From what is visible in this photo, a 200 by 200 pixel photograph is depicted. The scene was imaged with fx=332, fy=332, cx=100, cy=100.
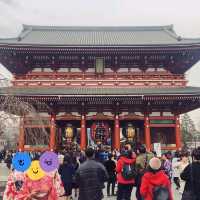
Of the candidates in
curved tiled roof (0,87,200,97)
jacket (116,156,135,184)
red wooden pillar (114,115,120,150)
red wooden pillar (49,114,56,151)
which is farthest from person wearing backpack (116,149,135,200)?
red wooden pillar (49,114,56,151)

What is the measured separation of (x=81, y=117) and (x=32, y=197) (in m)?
17.3

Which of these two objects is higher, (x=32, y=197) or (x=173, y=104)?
(x=173, y=104)

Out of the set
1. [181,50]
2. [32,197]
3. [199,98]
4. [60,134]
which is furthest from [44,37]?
[32,197]

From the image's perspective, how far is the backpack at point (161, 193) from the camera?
A: 17.0ft

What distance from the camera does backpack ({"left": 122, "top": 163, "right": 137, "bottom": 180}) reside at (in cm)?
803

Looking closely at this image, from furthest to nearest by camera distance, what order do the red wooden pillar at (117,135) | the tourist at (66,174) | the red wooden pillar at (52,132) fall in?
the red wooden pillar at (117,135), the red wooden pillar at (52,132), the tourist at (66,174)

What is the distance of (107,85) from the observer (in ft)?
74.1

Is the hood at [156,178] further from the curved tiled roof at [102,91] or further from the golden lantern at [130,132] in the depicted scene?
the golden lantern at [130,132]

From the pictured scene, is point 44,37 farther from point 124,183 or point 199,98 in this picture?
point 124,183

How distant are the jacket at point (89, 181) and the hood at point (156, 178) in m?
1.07

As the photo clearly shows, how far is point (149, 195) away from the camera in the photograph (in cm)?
532

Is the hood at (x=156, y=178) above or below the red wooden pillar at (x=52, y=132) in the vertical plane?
below

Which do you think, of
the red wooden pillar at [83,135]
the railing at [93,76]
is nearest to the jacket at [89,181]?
the red wooden pillar at [83,135]

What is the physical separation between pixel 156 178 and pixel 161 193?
0.78ft
